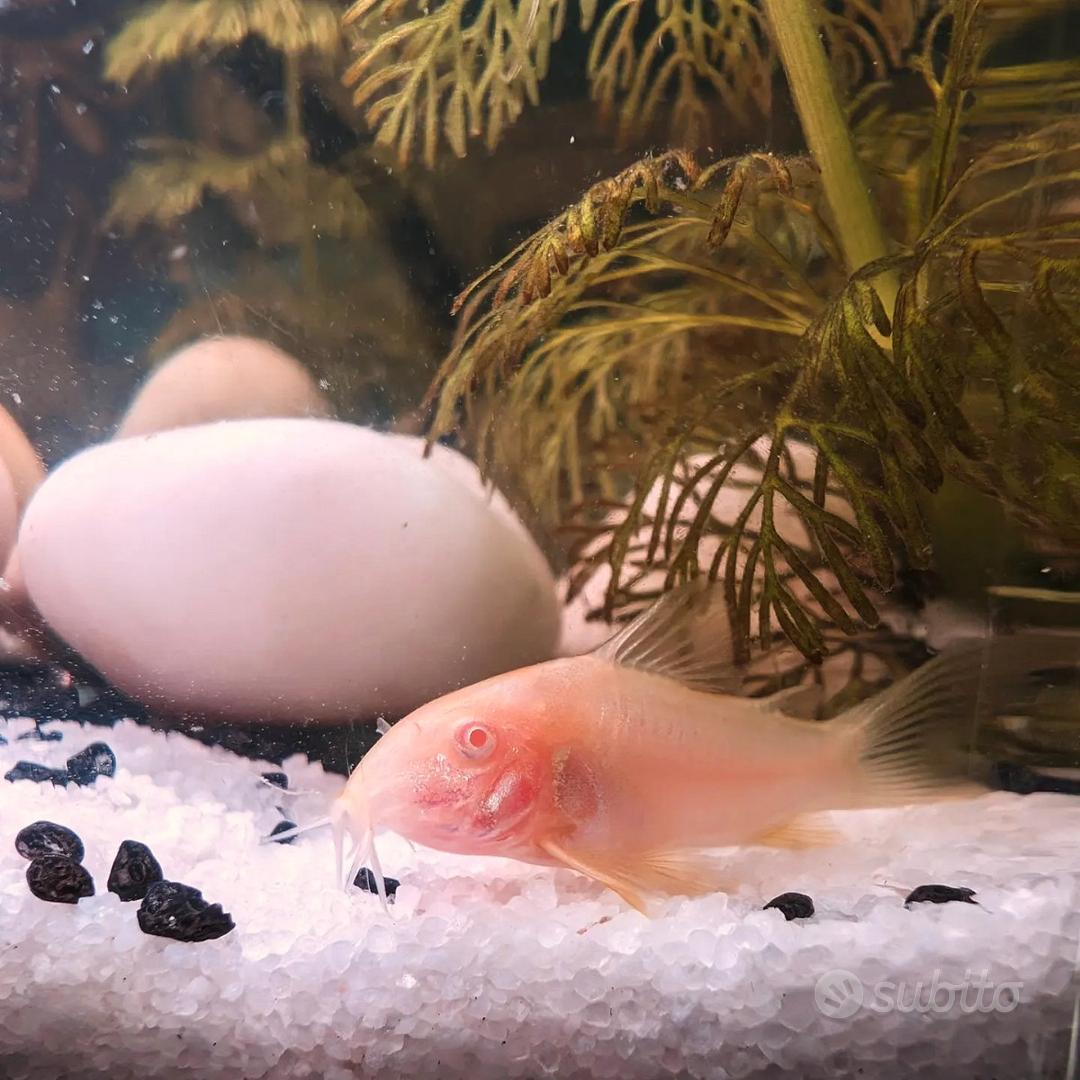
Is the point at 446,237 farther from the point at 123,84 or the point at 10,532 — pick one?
the point at 10,532

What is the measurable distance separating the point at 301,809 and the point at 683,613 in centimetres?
82

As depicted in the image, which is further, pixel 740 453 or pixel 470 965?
pixel 740 453

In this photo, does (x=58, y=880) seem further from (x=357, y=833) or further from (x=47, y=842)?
(x=357, y=833)

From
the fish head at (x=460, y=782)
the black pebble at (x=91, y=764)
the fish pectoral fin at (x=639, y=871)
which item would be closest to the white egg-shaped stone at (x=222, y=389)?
the black pebble at (x=91, y=764)

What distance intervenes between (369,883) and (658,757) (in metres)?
0.51

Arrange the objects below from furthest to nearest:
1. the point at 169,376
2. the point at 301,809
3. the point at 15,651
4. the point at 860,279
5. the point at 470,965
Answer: the point at 15,651 → the point at 169,376 → the point at 301,809 → the point at 860,279 → the point at 470,965

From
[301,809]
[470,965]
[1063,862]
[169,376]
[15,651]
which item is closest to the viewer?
[470,965]

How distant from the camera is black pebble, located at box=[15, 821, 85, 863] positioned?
1252 millimetres

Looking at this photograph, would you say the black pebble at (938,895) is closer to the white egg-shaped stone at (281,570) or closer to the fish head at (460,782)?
the fish head at (460,782)

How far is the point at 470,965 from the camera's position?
3.70 ft

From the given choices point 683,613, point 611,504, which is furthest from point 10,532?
point 683,613

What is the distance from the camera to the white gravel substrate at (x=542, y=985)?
106 cm

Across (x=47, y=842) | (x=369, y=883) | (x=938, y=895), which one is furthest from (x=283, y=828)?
(x=938, y=895)

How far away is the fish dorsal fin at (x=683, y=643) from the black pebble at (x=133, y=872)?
2.61 ft
